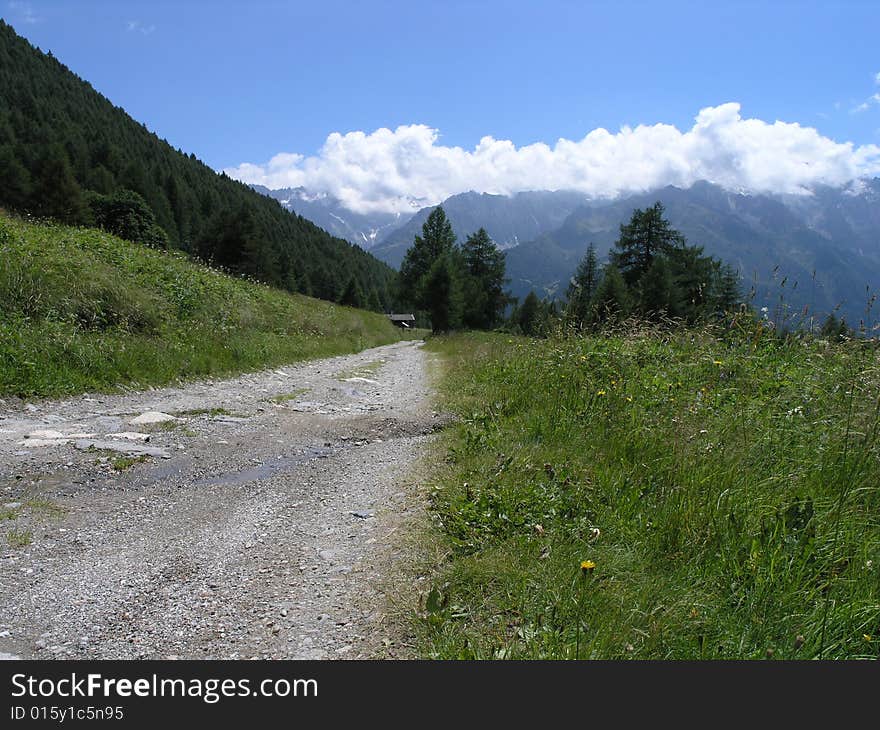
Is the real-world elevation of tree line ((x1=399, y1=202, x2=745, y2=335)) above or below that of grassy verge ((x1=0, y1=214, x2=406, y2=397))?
above

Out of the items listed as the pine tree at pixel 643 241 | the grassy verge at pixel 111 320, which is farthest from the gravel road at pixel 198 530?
the pine tree at pixel 643 241

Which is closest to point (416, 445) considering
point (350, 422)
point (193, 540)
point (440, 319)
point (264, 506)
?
point (350, 422)

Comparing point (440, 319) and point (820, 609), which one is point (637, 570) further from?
point (440, 319)

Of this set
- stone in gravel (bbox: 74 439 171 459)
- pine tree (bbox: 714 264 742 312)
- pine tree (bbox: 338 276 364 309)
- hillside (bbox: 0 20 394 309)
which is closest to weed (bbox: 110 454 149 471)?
stone in gravel (bbox: 74 439 171 459)

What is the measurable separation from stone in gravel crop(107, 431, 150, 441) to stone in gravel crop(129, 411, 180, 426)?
455 millimetres

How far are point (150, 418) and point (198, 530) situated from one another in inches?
153

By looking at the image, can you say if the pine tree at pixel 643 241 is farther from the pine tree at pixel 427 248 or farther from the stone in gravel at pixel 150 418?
the stone in gravel at pixel 150 418

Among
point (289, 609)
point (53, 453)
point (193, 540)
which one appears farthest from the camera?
point (53, 453)

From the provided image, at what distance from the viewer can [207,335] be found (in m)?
13.7

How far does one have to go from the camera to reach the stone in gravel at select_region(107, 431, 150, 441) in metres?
6.57

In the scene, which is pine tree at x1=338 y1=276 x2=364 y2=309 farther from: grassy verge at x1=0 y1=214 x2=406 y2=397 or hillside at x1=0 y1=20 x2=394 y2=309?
grassy verge at x1=0 y1=214 x2=406 y2=397

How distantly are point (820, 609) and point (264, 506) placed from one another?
427 cm

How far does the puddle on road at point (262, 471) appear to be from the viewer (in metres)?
5.52

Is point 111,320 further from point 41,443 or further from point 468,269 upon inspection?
point 468,269
